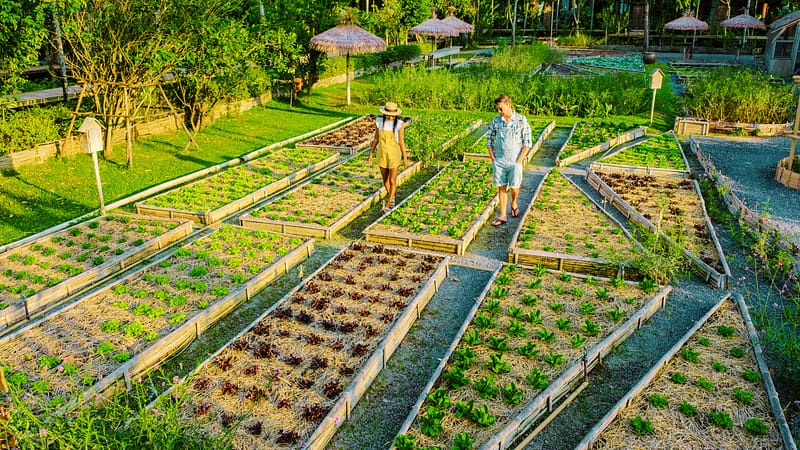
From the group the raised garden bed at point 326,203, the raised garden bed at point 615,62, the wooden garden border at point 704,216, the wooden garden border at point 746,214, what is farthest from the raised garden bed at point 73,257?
the raised garden bed at point 615,62

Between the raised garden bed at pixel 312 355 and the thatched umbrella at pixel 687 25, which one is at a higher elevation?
the thatched umbrella at pixel 687 25

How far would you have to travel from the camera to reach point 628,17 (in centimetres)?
3916

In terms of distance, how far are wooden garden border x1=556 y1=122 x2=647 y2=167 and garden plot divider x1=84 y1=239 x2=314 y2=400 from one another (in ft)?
21.0

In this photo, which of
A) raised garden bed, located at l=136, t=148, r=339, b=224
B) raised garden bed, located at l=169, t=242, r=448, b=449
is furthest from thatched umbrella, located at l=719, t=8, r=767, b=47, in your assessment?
raised garden bed, located at l=169, t=242, r=448, b=449

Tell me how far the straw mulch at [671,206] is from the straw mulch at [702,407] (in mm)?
2016

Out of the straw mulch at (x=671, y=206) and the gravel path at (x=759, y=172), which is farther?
the gravel path at (x=759, y=172)

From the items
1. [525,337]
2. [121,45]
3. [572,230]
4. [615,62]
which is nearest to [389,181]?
[572,230]

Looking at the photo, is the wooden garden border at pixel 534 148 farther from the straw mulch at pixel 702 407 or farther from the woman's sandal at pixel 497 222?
the straw mulch at pixel 702 407

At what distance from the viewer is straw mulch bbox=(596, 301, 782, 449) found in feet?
13.4

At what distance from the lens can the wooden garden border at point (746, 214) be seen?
7250 mm

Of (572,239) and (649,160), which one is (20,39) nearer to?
(572,239)

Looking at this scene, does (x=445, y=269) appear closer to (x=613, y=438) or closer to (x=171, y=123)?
(x=613, y=438)

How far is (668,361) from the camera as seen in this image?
16.4ft

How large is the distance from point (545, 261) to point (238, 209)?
15.2ft
